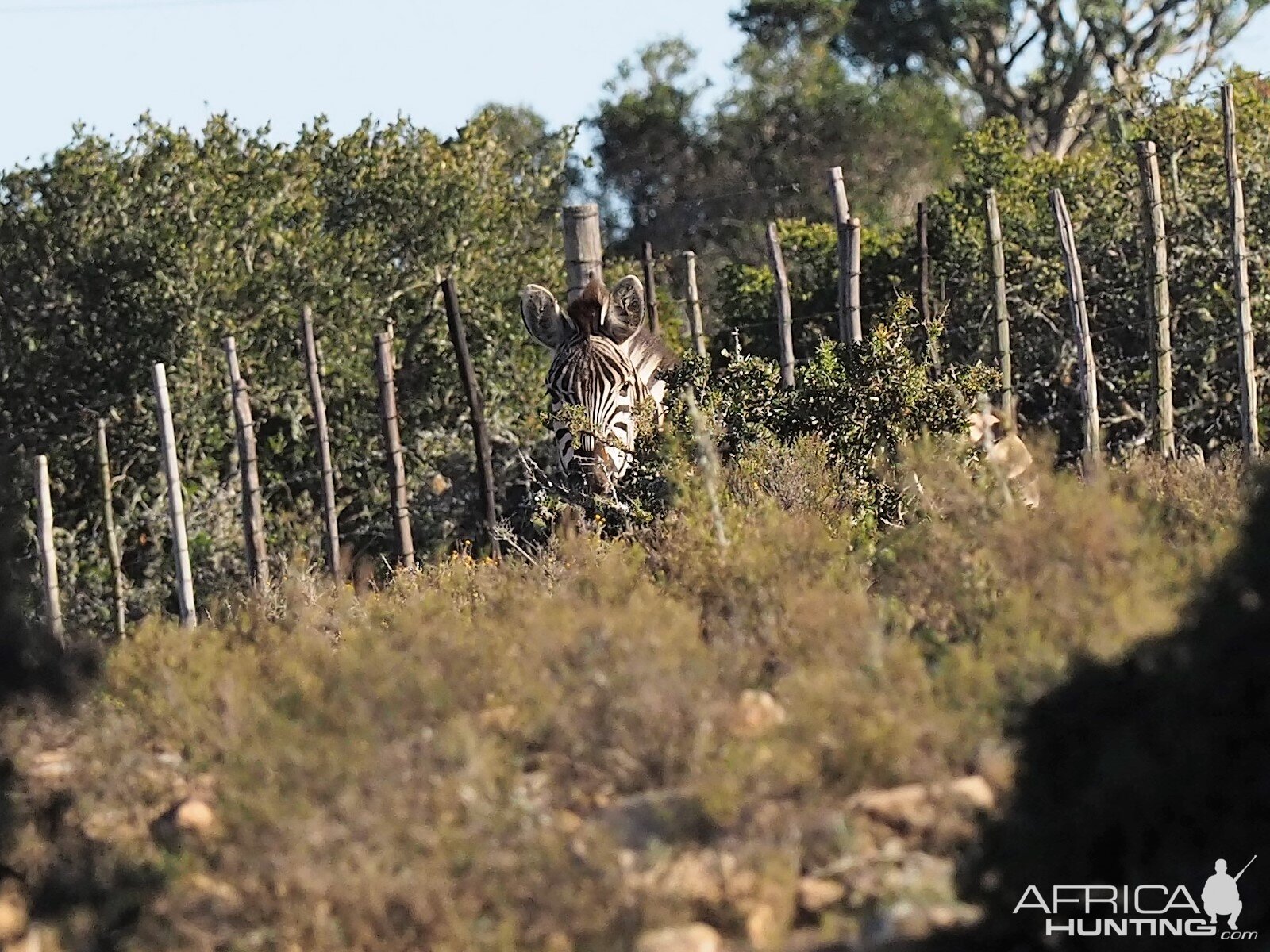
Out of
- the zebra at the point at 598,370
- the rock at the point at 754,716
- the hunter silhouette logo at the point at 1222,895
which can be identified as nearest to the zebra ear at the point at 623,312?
the zebra at the point at 598,370

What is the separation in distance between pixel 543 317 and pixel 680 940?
7896mm

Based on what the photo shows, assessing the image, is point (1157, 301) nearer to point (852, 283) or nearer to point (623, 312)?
point (852, 283)

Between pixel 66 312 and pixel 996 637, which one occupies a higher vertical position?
pixel 66 312

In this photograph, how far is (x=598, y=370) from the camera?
41.6 ft

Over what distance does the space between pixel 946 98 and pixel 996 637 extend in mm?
40426

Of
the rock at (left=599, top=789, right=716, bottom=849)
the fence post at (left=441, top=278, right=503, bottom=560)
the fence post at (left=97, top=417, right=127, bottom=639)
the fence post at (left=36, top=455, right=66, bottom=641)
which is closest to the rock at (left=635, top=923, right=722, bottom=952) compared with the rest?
the rock at (left=599, top=789, right=716, bottom=849)

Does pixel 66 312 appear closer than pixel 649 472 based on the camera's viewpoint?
No

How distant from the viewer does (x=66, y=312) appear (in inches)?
834

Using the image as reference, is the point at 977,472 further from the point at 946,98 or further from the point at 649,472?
the point at 946,98

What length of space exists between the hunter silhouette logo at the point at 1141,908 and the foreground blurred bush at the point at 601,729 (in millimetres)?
570

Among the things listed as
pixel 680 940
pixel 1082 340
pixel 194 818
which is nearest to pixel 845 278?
pixel 1082 340

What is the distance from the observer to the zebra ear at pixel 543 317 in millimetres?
13141

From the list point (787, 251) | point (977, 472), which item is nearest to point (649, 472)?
point (977, 472)

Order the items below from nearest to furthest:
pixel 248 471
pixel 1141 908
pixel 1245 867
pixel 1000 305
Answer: pixel 1245 867
pixel 1141 908
pixel 1000 305
pixel 248 471
